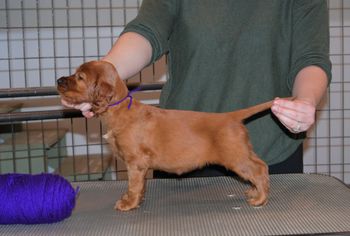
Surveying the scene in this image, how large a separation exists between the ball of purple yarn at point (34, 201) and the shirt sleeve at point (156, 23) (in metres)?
0.54

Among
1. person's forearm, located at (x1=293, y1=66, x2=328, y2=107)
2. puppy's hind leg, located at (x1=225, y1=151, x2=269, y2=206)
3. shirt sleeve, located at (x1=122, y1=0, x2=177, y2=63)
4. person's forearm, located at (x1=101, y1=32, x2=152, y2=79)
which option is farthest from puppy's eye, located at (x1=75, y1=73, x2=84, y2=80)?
person's forearm, located at (x1=293, y1=66, x2=328, y2=107)

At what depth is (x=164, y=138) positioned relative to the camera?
52.7 inches

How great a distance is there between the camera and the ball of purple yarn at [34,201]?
1.22 meters

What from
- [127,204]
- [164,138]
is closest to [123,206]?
[127,204]

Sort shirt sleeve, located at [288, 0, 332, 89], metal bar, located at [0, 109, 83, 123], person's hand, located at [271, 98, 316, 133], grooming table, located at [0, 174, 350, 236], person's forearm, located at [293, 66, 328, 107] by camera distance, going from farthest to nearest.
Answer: metal bar, located at [0, 109, 83, 123]
shirt sleeve, located at [288, 0, 332, 89]
person's forearm, located at [293, 66, 328, 107]
person's hand, located at [271, 98, 316, 133]
grooming table, located at [0, 174, 350, 236]

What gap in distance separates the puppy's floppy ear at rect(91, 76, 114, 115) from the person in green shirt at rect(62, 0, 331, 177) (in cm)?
25

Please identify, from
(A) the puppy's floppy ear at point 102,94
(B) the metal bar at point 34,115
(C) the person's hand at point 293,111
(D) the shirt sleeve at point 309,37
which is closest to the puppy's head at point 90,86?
(A) the puppy's floppy ear at point 102,94

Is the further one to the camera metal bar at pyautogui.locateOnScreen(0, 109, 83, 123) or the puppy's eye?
metal bar at pyautogui.locateOnScreen(0, 109, 83, 123)

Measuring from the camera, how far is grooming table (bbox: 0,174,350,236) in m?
1.17

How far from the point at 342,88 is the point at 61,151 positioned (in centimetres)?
201

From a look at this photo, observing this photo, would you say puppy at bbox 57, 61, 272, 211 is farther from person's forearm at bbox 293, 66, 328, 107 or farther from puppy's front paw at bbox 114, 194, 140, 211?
person's forearm at bbox 293, 66, 328, 107

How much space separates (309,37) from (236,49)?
0.73 ft

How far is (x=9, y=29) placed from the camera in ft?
11.6

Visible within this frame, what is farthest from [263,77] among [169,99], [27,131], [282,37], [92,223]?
[27,131]
